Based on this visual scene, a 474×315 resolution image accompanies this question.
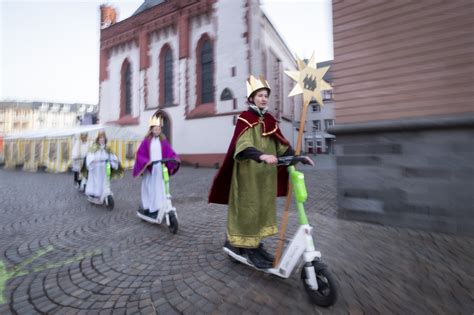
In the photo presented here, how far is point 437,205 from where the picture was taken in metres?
3.88

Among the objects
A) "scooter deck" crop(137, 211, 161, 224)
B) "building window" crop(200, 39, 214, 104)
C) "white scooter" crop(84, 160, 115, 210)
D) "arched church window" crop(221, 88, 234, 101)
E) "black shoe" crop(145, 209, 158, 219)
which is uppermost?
"building window" crop(200, 39, 214, 104)

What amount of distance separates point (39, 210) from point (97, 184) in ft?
4.23

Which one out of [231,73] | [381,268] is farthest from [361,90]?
[231,73]

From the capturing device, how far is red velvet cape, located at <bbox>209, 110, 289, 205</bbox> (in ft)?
8.38

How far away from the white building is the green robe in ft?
41.7

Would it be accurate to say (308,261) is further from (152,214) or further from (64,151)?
(64,151)

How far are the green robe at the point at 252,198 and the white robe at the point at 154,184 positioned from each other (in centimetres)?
232

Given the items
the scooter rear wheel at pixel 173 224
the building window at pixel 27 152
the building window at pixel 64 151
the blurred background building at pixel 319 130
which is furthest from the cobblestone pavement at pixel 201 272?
the blurred background building at pixel 319 130

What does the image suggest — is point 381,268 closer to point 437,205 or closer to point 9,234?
point 437,205

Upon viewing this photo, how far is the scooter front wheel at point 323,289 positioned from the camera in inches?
77.6

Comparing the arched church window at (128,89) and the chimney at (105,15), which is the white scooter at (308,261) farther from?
the chimney at (105,15)

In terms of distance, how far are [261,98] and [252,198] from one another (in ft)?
3.31

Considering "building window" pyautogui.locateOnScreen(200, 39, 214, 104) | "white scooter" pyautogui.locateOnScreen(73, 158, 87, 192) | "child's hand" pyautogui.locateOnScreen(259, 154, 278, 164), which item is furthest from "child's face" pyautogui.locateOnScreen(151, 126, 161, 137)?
"building window" pyautogui.locateOnScreen(200, 39, 214, 104)

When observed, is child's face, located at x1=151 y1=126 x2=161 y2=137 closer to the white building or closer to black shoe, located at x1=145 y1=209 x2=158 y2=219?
black shoe, located at x1=145 y1=209 x2=158 y2=219
